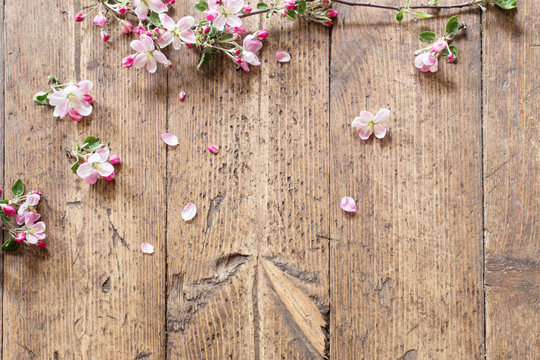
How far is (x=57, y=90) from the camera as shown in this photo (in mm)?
682

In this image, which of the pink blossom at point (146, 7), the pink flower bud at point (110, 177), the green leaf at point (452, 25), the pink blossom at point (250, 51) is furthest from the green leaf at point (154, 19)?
the green leaf at point (452, 25)

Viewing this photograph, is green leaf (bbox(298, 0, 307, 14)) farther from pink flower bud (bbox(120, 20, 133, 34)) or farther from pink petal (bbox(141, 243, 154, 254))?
pink petal (bbox(141, 243, 154, 254))

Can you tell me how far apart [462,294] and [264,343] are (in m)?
0.35

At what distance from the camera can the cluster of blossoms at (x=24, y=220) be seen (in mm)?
664

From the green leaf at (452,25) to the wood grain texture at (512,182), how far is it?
0.21 ft

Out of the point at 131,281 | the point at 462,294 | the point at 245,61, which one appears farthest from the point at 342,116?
the point at 131,281

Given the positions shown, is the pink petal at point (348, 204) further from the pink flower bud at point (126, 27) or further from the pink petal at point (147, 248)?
the pink flower bud at point (126, 27)

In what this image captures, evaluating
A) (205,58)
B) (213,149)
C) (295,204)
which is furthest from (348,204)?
(205,58)

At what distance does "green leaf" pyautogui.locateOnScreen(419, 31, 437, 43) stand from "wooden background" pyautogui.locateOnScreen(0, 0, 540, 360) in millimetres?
19

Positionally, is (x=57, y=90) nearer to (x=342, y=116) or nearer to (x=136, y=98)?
(x=136, y=98)

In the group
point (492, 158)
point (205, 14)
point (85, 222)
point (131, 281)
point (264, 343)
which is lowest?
point (264, 343)

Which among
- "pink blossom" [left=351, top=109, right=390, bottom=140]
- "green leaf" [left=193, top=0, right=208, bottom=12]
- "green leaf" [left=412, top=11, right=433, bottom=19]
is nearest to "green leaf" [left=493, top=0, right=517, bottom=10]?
"green leaf" [left=412, top=11, right=433, bottom=19]

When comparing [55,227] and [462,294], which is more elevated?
[55,227]

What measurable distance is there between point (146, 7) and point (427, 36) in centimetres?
48
